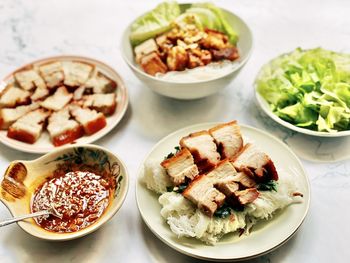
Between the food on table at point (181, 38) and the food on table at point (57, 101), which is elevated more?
the food on table at point (181, 38)

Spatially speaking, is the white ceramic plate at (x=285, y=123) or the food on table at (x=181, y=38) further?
the food on table at (x=181, y=38)

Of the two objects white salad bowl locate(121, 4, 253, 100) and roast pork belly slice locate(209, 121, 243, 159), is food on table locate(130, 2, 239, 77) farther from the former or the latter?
roast pork belly slice locate(209, 121, 243, 159)

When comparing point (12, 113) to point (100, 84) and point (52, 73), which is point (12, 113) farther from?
point (100, 84)

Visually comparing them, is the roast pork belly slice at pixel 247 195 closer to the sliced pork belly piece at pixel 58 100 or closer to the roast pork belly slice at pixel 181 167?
the roast pork belly slice at pixel 181 167

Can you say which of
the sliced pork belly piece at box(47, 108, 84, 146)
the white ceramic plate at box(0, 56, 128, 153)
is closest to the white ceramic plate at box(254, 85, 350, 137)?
the white ceramic plate at box(0, 56, 128, 153)

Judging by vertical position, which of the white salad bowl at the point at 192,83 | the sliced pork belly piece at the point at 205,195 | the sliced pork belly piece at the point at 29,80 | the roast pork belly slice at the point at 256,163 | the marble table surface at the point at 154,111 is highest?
the white salad bowl at the point at 192,83

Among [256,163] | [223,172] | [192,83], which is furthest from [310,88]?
[223,172]

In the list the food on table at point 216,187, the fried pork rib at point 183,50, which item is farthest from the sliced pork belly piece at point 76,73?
the food on table at point 216,187
